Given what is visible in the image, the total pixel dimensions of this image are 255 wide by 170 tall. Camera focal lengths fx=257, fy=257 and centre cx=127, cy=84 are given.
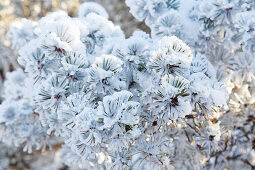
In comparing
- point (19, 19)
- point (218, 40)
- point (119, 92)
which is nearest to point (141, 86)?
point (119, 92)

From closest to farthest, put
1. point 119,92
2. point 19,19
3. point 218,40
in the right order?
point 119,92, point 218,40, point 19,19

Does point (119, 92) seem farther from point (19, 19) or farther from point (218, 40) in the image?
point (19, 19)

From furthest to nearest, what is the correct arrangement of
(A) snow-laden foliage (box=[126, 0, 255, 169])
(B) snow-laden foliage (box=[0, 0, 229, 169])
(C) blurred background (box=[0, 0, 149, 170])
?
(C) blurred background (box=[0, 0, 149, 170]), (A) snow-laden foliage (box=[126, 0, 255, 169]), (B) snow-laden foliage (box=[0, 0, 229, 169])

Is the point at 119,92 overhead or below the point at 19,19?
below

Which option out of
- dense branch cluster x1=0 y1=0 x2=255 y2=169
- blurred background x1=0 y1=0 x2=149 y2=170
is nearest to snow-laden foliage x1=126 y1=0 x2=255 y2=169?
dense branch cluster x1=0 y1=0 x2=255 y2=169

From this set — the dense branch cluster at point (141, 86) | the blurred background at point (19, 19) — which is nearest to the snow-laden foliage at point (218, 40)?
the dense branch cluster at point (141, 86)

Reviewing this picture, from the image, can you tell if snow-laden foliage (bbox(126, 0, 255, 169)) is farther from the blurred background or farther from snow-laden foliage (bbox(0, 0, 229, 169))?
the blurred background

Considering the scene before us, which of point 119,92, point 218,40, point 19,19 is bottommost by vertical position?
point 119,92

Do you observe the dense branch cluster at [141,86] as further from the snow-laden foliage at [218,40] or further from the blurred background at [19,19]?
the blurred background at [19,19]
